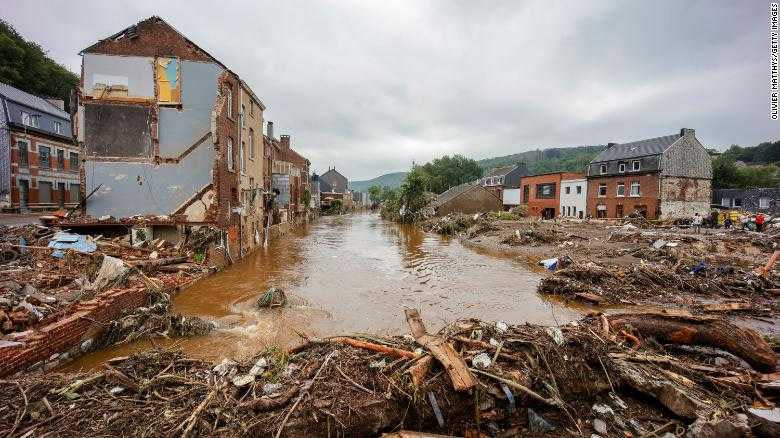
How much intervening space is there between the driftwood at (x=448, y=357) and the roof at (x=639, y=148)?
3862cm

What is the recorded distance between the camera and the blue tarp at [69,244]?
11570mm

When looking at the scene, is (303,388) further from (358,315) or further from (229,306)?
(229,306)

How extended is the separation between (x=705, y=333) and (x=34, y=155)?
4441 centimetres

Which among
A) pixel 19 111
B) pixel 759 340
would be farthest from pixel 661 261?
pixel 19 111

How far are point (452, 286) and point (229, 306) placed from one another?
8.06 m

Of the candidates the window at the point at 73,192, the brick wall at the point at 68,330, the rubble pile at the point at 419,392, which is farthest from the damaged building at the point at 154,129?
the window at the point at 73,192

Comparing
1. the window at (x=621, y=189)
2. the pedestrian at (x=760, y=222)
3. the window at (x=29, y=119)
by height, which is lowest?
the pedestrian at (x=760, y=222)

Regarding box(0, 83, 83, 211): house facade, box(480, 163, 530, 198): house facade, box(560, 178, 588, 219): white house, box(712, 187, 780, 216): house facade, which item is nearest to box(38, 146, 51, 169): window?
box(0, 83, 83, 211): house facade

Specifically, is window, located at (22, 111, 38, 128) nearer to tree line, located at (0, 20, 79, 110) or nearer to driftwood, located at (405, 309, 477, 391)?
tree line, located at (0, 20, 79, 110)

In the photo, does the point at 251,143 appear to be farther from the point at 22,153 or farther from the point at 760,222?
the point at 760,222

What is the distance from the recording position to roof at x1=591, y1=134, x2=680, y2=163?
3416 cm

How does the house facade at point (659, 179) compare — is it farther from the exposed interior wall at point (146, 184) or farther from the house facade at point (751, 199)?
the exposed interior wall at point (146, 184)

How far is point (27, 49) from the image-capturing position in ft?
128

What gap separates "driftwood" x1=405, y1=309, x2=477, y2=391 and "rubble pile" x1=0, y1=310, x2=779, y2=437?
17 millimetres
